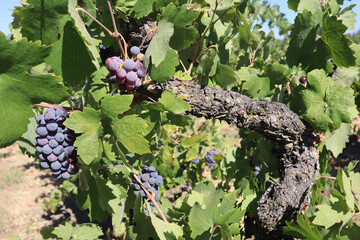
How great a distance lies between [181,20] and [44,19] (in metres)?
0.51

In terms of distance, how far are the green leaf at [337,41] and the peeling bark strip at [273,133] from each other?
36 cm

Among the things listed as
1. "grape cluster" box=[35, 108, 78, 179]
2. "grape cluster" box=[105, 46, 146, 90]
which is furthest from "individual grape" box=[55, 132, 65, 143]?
"grape cluster" box=[105, 46, 146, 90]

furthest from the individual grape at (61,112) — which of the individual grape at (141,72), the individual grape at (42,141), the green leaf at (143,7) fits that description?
the green leaf at (143,7)

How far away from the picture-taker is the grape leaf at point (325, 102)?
1320 mm

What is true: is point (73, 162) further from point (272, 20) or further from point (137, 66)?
point (272, 20)

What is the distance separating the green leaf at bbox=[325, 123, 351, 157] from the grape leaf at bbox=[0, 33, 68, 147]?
5.03 feet

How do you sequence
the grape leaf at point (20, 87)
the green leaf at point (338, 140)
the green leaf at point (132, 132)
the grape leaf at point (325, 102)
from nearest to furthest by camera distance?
the grape leaf at point (20, 87) < the green leaf at point (132, 132) < the grape leaf at point (325, 102) < the green leaf at point (338, 140)

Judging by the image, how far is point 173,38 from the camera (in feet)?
3.91

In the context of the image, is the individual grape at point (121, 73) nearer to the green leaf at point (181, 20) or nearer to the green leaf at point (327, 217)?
the green leaf at point (181, 20)

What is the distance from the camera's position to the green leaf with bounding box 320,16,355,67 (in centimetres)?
123

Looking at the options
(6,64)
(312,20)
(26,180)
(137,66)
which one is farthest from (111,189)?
(26,180)

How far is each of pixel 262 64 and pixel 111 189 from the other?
110cm

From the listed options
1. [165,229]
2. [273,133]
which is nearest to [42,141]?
[165,229]

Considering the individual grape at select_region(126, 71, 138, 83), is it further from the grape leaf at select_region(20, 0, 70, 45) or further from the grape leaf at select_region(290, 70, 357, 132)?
the grape leaf at select_region(290, 70, 357, 132)
